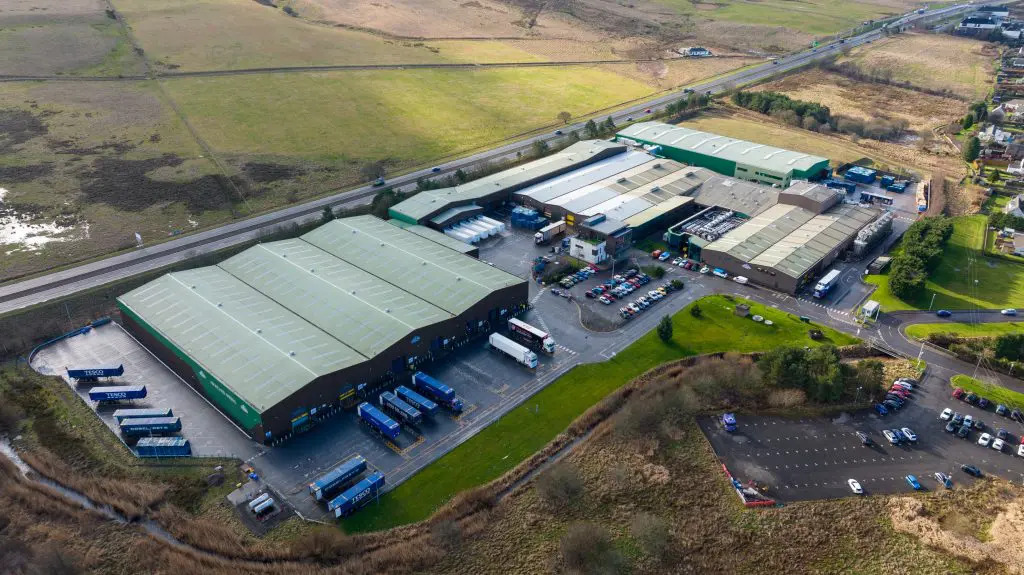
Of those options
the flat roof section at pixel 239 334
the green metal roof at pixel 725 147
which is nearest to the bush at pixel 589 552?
the flat roof section at pixel 239 334

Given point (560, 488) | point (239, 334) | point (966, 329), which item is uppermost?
point (966, 329)

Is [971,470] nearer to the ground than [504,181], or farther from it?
nearer to the ground

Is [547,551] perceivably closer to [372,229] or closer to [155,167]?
[372,229]

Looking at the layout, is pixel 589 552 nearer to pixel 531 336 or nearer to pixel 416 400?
pixel 416 400

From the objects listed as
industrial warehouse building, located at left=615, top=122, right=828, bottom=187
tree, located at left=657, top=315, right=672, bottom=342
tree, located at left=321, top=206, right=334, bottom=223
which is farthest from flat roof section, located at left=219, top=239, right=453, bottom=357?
industrial warehouse building, located at left=615, top=122, right=828, bottom=187

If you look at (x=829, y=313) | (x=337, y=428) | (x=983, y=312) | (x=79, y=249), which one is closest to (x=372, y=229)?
(x=337, y=428)

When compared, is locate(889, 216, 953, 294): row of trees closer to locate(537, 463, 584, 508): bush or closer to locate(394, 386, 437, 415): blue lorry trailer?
locate(537, 463, 584, 508): bush

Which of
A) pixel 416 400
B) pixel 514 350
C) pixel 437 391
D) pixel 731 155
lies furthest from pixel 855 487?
pixel 731 155
